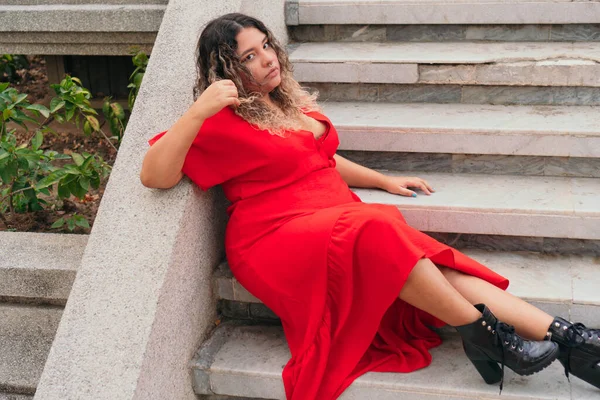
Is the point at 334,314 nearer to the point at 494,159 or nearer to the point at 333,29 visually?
the point at 494,159

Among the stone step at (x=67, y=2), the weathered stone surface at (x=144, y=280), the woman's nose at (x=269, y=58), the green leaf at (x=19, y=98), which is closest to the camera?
the weathered stone surface at (x=144, y=280)

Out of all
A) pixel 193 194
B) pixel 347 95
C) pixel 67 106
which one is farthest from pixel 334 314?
pixel 67 106

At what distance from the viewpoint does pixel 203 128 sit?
254cm

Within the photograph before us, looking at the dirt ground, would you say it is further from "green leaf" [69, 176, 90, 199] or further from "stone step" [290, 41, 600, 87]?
"stone step" [290, 41, 600, 87]

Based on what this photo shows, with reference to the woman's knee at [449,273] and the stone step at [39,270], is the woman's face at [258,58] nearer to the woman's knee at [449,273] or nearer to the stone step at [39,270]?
the woman's knee at [449,273]

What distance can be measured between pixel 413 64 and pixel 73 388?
6.82 ft

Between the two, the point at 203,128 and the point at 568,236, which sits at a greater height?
the point at 203,128

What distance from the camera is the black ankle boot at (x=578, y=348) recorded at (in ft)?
7.88

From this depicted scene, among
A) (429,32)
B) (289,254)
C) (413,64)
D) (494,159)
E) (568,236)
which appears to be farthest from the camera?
(429,32)

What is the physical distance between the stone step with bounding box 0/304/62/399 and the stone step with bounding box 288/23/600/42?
1890 millimetres

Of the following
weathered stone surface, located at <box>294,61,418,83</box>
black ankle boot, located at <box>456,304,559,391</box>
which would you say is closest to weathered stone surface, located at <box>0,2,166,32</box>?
weathered stone surface, located at <box>294,61,418,83</box>

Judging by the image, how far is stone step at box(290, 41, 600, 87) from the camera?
3332 millimetres

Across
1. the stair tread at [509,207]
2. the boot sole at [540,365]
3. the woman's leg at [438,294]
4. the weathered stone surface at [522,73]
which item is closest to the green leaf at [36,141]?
the stair tread at [509,207]

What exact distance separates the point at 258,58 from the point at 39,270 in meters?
1.32
